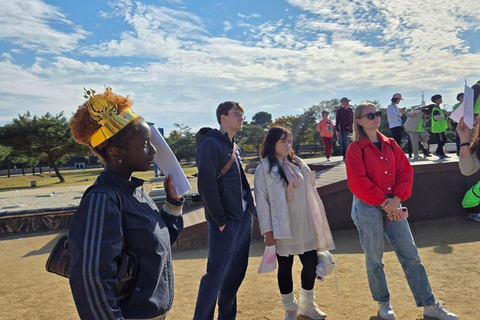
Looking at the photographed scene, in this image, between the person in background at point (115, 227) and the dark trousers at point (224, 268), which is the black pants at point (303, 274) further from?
the person in background at point (115, 227)

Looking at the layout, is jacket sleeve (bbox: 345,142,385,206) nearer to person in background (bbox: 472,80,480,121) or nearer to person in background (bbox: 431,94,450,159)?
person in background (bbox: 472,80,480,121)

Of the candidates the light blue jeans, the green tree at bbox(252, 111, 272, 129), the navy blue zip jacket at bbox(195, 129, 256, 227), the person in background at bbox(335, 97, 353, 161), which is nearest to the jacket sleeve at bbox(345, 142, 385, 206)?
the light blue jeans

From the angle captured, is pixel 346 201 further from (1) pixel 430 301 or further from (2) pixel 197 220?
(1) pixel 430 301

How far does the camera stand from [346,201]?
6.63 meters

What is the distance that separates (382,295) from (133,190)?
275 centimetres

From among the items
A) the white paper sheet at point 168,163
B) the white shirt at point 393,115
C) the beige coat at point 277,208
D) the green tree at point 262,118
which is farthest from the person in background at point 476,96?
the green tree at point 262,118

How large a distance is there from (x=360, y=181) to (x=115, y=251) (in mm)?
2433

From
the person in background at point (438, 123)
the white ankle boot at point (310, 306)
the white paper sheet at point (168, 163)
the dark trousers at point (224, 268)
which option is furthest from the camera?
the person in background at point (438, 123)

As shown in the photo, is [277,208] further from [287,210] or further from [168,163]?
[168,163]

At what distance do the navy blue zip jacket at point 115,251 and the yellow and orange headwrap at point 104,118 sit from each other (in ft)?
0.58

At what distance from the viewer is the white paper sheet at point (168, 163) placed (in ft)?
5.94

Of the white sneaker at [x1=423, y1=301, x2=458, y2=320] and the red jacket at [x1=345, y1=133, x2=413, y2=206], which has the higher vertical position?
the red jacket at [x1=345, y1=133, x2=413, y2=206]

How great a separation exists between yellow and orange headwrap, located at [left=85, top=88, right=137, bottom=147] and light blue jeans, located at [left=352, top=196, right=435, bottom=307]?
2.48 meters

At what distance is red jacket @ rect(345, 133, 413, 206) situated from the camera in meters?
3.03
